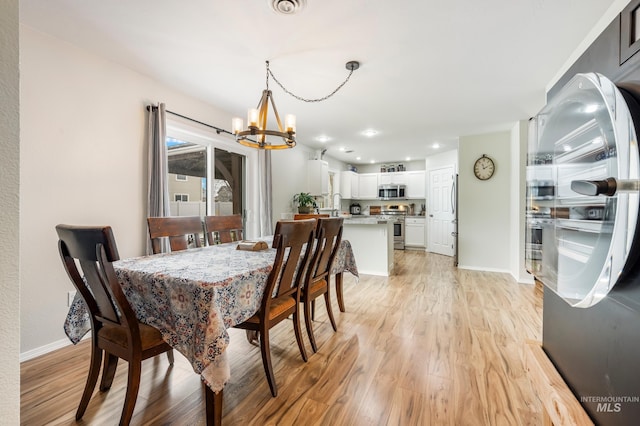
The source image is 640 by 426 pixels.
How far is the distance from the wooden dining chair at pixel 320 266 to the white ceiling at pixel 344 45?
1.43 metres

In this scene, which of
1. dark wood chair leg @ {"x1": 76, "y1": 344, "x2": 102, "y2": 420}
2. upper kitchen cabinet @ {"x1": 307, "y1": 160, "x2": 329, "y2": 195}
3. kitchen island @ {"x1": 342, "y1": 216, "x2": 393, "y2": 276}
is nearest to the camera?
dark wood chair leg @ {"x1": 76, "y1": 344, "x2": 102, "y2": 420}

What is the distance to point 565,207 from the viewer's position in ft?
2.72

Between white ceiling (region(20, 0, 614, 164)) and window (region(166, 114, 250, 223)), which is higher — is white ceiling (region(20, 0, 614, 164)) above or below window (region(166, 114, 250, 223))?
above

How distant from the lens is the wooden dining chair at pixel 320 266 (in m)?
2.05

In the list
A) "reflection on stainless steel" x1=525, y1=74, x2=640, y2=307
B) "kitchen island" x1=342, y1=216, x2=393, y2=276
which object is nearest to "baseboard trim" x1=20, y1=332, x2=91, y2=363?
"reflection on stainless steel" x1=525, y1=74, x2=640, y2=307

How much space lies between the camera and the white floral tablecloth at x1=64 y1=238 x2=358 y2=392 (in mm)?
1191

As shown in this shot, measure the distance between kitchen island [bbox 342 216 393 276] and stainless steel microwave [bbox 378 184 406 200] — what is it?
314cm

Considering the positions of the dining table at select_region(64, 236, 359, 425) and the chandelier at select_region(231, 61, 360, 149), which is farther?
the chandelier at select_region(231, 61, 360, 149)

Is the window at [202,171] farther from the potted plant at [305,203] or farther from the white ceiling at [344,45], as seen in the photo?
the potted plant at [305,203]

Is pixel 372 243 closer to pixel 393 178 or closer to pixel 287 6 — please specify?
pixel 287 6

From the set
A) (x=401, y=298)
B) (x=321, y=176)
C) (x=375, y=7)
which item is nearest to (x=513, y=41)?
(x=375, y=7)

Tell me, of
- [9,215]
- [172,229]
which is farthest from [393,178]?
[9,215]

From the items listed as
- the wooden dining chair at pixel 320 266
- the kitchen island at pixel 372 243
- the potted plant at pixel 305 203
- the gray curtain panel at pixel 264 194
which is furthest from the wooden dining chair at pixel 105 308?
the potted plant at pixel 305 203

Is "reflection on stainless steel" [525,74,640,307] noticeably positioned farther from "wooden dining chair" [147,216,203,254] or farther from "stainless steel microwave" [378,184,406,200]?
"stainless steel microwave" [378,184,406,200]
